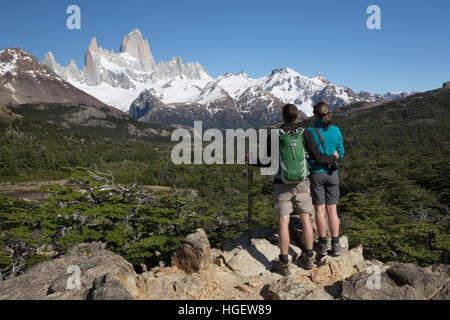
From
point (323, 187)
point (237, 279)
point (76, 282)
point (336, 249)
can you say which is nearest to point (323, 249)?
point (336, 249)

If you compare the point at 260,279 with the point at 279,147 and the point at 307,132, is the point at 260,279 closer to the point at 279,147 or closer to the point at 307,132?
the point at 279,147

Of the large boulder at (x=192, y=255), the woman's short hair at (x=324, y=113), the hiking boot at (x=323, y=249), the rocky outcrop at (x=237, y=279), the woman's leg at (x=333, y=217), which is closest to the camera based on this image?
the rocky outcrop at (x=237, y=279)

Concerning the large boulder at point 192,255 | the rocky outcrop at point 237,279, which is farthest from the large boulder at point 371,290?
the large boulder at point 192,255

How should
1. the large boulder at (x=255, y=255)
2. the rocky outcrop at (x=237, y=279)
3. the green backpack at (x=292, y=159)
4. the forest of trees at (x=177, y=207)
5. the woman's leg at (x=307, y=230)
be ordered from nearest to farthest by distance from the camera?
the rocky outcrop at (x=237, y=279)
the green backpack at (x=292, y=159)
the woman's leg at (x=307, y=230)
the large boulder at (x=255, y=255)
the forest of trees at (x=177, y=207)

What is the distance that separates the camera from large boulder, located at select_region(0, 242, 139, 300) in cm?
422

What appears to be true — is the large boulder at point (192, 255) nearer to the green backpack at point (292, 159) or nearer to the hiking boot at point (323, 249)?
the hiking boot at point (323, 249)

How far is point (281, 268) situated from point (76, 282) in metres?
3.89

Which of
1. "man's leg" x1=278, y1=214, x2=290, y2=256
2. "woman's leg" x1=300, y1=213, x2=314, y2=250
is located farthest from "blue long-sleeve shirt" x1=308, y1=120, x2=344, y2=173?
"man's leg" x1=278, y1=214, x2=290, y2=256

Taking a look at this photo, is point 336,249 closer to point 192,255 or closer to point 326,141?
point 326,141

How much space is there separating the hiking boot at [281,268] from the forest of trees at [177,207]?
582cm

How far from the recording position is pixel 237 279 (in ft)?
19.4

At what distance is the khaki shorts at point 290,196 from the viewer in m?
5.32
